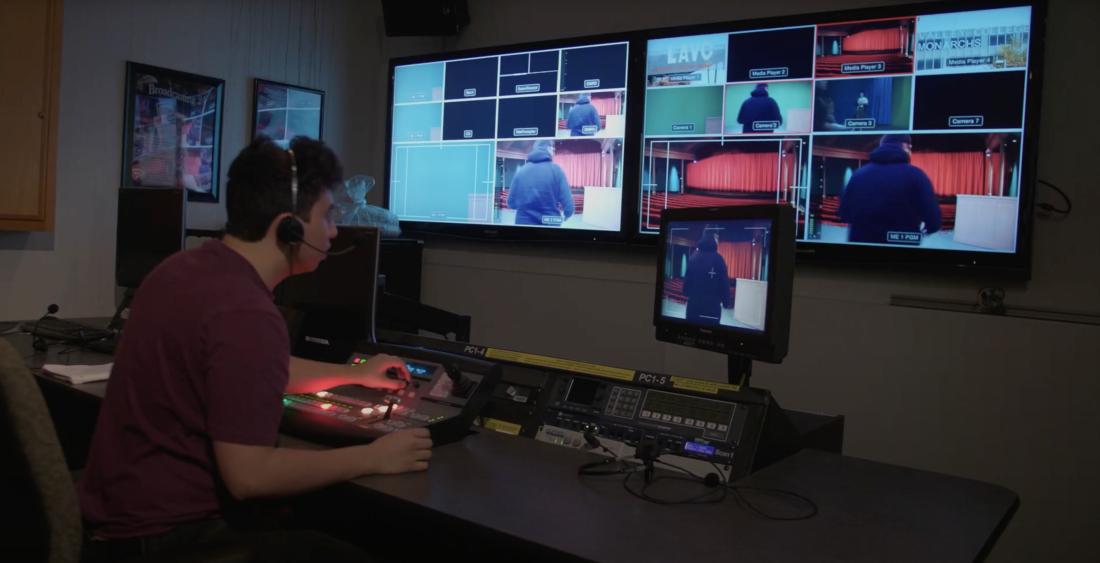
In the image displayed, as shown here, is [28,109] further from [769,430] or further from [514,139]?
[769,430]

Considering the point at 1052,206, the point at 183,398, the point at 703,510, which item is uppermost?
the point at 1052,206

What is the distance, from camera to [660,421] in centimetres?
164

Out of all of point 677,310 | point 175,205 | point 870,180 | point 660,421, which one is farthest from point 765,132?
point 175,205

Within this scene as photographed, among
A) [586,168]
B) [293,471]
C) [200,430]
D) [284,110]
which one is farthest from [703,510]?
[284,110]

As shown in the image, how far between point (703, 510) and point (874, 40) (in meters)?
2.38

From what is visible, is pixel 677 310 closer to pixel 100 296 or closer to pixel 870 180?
pixel 870 180

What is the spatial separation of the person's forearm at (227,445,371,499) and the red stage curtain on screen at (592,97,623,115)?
261 cm

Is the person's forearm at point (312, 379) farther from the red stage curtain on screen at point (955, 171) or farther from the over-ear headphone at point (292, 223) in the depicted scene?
the red stage curtain on screen at point (955, 171)

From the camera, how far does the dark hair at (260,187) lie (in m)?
1.43

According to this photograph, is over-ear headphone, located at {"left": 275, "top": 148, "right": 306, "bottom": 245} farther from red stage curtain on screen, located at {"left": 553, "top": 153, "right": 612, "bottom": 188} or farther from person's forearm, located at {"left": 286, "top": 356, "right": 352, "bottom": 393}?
red stage curtain on screen, located at {"left": 553, "top": 153, "right": 612, "bottom": 188}

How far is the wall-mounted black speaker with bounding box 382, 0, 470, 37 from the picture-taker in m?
4.31

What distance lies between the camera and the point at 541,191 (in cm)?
394

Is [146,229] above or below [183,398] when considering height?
above

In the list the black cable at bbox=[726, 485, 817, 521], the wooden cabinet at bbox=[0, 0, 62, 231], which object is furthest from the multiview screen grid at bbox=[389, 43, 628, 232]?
the black cable at bbox=[726, 485, 817, 521]
